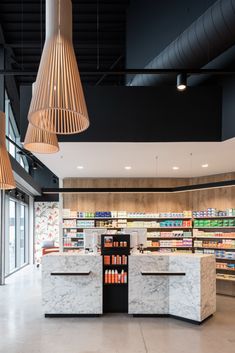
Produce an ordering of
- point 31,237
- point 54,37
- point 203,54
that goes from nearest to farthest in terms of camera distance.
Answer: point 54,37 < point 203,54 < point 31,237

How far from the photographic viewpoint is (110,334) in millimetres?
5691

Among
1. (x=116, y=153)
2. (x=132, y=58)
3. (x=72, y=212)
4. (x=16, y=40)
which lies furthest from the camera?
(x=72, y=212)

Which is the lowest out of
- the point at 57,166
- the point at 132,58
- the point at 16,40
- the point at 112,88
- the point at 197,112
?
the point at 57,166

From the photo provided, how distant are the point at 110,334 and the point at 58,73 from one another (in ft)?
16.9

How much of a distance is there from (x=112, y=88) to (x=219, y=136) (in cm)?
221

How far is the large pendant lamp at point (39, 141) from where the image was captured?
279 centimetres

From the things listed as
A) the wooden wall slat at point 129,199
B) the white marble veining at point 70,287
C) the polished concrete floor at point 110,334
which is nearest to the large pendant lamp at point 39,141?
the polished concrete floor at point 110,334

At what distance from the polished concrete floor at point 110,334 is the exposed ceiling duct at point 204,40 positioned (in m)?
4.59

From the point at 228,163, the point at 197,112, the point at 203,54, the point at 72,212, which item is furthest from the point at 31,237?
the point at 203,54

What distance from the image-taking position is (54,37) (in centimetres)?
188

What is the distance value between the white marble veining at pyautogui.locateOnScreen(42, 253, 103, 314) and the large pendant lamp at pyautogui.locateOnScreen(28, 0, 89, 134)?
5257 mm

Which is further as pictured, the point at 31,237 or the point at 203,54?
the point at 31,237

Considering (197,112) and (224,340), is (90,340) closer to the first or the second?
(224,340)

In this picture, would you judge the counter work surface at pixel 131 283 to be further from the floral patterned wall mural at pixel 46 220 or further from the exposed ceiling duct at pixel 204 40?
the floral patterned wall mural at pixel 46 220
